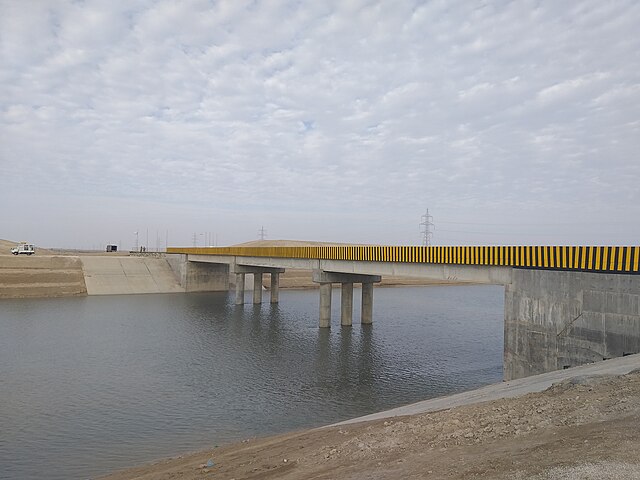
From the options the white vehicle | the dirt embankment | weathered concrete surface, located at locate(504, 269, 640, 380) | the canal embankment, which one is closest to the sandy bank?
the dirt embankment

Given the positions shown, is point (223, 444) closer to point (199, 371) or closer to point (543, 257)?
point (199, 371)

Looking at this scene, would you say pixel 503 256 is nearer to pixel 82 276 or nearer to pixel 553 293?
pixel 553 293

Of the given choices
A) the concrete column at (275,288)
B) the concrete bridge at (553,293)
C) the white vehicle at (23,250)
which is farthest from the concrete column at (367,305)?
the white vehicle at (23,250)

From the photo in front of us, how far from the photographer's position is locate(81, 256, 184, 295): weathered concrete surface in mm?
73512

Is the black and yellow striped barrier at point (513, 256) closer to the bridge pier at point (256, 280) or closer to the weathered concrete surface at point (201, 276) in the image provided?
the bridge pier at point (256, 280)

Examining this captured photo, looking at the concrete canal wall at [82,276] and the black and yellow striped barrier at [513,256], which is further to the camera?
the concrete canal wall at [82,276]

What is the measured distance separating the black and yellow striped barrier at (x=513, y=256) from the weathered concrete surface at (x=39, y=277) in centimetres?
4539

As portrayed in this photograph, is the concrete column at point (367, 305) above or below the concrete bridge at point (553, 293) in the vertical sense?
below

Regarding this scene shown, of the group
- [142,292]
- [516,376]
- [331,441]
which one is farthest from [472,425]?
[142,292]

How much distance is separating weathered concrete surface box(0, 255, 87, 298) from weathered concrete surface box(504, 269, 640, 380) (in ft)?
211

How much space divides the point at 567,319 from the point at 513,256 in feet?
15.2

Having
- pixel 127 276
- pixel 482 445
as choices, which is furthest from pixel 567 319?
pixel 127 276

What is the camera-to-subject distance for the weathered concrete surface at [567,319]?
748 inches

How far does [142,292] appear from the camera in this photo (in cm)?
7506
